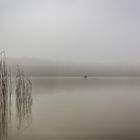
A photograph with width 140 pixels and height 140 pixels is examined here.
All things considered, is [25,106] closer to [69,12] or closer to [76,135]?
[76,135]

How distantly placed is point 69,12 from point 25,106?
594 mm

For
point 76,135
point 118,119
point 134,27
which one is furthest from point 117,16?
point 76,135

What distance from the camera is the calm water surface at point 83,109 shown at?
1.42 metres

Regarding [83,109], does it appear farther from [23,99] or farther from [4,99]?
[4,99]

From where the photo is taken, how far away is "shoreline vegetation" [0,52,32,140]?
1.40m

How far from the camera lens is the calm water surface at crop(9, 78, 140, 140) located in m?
1.42

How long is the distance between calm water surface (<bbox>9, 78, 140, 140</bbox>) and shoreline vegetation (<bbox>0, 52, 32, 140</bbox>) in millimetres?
34

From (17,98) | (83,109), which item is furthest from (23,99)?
(83,109)

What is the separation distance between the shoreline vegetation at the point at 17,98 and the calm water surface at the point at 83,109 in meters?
0.03

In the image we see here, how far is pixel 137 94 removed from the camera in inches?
57.9

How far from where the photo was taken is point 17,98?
1413 millimetres

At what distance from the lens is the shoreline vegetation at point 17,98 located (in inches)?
55.2

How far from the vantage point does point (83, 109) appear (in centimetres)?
145

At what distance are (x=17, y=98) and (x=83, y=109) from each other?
377mm
